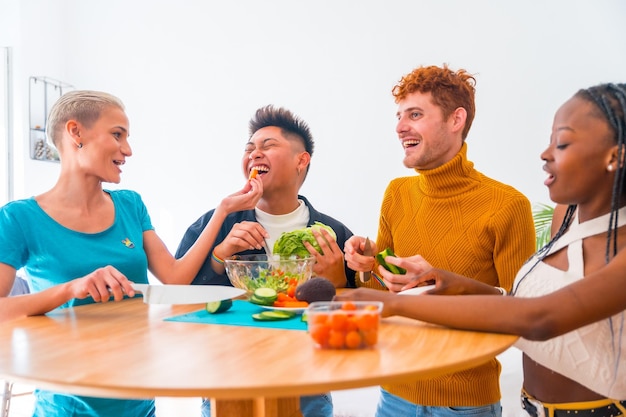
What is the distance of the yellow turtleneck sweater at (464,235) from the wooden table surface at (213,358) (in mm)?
534

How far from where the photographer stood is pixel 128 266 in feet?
6.70

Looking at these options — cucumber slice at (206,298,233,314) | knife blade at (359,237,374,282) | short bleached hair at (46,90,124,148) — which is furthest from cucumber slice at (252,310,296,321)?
short bleached hair at (46,90,124,148)

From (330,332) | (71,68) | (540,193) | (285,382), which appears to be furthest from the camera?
(71,68)

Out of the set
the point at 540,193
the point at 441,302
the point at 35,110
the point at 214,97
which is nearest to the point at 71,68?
the point at 35,110

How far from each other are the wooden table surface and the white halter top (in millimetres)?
238

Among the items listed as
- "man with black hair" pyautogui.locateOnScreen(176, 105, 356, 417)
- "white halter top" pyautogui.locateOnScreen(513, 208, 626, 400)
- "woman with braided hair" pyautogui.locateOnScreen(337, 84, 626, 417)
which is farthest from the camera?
"man with black hair" pyautogui.locateOnScreen(176, 105, 356, 417)

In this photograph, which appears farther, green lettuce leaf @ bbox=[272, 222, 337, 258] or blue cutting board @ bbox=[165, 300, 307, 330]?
green lettuce leaf @ bbox=[272, 222, 337, 258]

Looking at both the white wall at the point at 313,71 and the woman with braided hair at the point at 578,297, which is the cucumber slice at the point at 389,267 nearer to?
the woman with braided hair at the point at 578,297

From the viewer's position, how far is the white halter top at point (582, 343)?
1.38 meters

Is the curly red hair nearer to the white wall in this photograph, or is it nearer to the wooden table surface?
the wooden table surface

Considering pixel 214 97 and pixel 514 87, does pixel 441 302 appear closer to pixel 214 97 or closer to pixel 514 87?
pixel 514 87

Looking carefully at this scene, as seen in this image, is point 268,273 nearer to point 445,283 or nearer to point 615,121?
point 445,283

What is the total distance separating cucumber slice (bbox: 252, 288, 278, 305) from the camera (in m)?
1.73

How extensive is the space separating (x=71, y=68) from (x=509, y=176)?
13.5 ft
